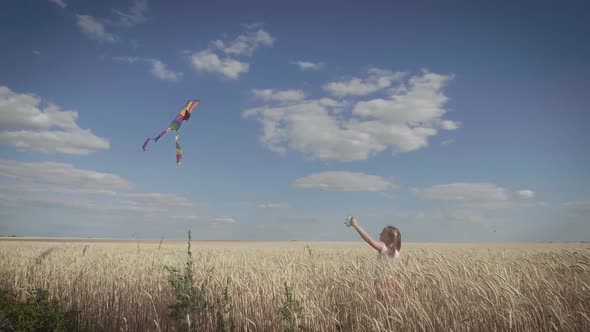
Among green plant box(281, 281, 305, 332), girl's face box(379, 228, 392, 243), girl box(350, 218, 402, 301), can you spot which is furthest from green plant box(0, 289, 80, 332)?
girl's face box(379, 228, 392, 243)

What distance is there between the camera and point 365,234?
6.34 meters

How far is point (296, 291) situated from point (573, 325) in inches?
134

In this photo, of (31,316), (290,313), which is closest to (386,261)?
(290,313)

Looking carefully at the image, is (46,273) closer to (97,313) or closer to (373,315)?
(97,313)

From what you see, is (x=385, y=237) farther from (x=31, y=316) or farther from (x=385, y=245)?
(x=31, y=316)

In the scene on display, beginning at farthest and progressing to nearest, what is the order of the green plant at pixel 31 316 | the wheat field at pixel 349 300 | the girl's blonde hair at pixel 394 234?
1. the girl's blonde hair at pixel 394 234
2. the green plant at pixel 31 316
3. the wheat field at pixel 349 300

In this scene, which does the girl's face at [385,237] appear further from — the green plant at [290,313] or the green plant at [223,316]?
the green plant at [223,316]

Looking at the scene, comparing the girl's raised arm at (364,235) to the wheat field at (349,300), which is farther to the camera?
the girl's raised arm at (364,235)

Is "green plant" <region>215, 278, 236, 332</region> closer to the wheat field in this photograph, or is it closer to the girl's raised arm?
the wheat field

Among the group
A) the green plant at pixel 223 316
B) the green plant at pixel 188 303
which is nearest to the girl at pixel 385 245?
the green plant at pixel 223 316

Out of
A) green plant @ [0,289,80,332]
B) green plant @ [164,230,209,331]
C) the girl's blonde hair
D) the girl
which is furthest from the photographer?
the girl's blonde hair

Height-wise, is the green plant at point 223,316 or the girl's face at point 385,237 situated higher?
the girl's face at point 385,237

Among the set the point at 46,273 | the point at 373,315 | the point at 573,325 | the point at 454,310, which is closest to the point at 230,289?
the point at 373,315

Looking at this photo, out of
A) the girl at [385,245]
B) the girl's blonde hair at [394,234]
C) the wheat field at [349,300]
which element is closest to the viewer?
the wheat field at [349,300]
